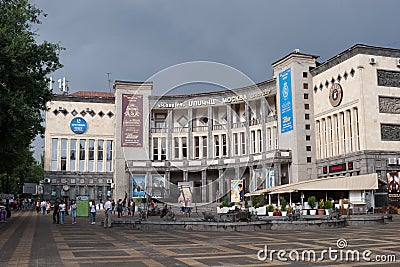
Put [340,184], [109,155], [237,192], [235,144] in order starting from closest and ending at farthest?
[340,184], [237,192], [235,144], [109,155]

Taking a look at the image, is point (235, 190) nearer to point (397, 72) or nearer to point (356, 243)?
point (397, 72)

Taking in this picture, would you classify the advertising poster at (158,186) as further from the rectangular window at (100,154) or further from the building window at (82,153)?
the building window at (82,153)

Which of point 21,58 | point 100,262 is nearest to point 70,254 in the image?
point 100,262

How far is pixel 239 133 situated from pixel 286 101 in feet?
34.3

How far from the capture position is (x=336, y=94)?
161 feet

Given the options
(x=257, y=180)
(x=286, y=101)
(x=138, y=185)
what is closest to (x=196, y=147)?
(x=138, y=185)

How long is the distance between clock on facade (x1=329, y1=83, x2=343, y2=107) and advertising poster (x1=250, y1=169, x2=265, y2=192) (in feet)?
41.1

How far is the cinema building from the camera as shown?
4538 cm

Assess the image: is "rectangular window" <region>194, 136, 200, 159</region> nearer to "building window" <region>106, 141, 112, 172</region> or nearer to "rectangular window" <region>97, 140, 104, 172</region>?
"building window" <region>106, 141, 112, 172</region>

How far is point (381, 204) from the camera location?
42781mm

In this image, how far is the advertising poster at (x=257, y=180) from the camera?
57.0m

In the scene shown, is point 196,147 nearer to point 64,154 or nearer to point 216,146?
point 216,146

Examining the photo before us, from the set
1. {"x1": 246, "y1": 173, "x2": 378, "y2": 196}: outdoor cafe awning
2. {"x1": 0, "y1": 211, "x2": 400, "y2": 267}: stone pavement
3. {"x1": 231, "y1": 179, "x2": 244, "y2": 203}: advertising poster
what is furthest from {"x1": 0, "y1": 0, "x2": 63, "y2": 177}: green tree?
{"x1": 231, "y1": 179, "x2": 244, "y2": 203}: advertising poster

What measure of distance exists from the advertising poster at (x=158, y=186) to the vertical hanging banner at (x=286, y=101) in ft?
56.5
